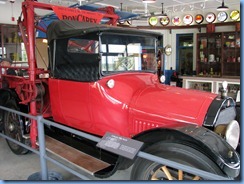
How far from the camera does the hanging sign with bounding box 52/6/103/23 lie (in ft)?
11.5

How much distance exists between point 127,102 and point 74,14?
5.62 ft

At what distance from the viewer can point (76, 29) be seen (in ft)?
9.19

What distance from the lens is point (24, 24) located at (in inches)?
140

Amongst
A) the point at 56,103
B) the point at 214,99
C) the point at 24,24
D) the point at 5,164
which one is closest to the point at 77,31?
the point at 56,103

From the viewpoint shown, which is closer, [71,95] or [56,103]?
[71,95]

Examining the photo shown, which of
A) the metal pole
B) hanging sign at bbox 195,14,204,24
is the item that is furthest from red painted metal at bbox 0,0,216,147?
hanging sign at bbox 195,14,204,24

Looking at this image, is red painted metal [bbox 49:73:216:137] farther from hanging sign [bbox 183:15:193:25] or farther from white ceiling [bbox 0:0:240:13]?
hanging sign [bbox 183:15:193:25]

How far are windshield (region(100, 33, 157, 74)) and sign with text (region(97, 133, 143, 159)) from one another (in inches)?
37.8

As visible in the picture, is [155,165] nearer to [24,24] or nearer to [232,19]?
[24,24]

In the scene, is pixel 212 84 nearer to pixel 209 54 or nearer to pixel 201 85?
pixel 201 85

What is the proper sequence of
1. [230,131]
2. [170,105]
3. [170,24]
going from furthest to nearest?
1. [170,24]
2. [170,105]
3. [230,131]

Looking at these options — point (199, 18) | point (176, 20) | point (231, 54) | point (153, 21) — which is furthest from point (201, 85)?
point (176, 20)

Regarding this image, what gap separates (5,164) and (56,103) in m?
1.38

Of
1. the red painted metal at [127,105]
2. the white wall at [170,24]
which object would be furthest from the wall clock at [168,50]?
the red painted metal at [127,105]
